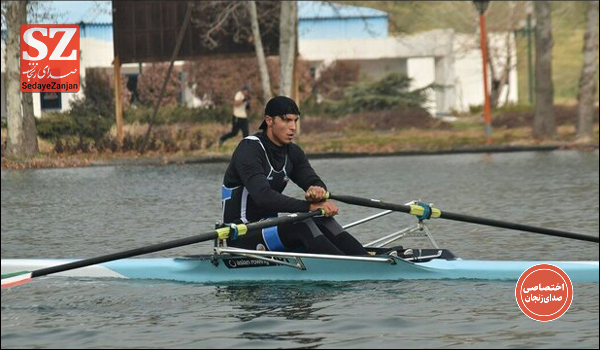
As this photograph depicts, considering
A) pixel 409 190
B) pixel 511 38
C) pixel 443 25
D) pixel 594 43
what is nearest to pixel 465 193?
pixel 409 190

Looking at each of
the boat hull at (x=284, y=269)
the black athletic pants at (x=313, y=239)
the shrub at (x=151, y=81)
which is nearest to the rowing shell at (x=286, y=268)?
the boat hull at (x=284, y=269)

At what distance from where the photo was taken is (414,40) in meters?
65.9

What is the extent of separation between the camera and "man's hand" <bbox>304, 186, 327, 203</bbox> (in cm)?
1202

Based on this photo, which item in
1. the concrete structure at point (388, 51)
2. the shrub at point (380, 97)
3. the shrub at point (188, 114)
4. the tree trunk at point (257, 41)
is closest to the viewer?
the tree trunk at point (257, 41)

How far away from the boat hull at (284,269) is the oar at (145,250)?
0.48 metres

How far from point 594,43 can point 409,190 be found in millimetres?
14116

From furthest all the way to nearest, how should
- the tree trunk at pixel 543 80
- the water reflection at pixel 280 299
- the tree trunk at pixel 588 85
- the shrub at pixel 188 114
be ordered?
the shrub at pixel 188 114 → the tree trunk at pixel 543 80 → the tree trunk at pixel 588 85 → the water reflection at pixel 280 299

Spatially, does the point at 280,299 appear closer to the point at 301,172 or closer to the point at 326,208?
the point at 326,208

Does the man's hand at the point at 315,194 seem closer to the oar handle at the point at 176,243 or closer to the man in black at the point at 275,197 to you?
the man in black at the point at 275,197

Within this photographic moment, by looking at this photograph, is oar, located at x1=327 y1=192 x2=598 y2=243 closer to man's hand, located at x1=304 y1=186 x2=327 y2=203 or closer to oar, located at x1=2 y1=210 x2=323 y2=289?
man's hand, located at x1=304 y1=186 x2=327 y2=203

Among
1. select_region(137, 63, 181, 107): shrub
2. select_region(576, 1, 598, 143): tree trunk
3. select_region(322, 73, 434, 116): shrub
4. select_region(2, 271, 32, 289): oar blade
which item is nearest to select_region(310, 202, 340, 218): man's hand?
select_region(2, 271, 32, 289): oar blade

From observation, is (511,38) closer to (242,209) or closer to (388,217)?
(388,217)

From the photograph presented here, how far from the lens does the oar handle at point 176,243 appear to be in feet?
37.2

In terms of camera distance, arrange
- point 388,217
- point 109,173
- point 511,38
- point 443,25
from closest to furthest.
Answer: point 388,217, point 109,173, point 511,38, point 443,25
